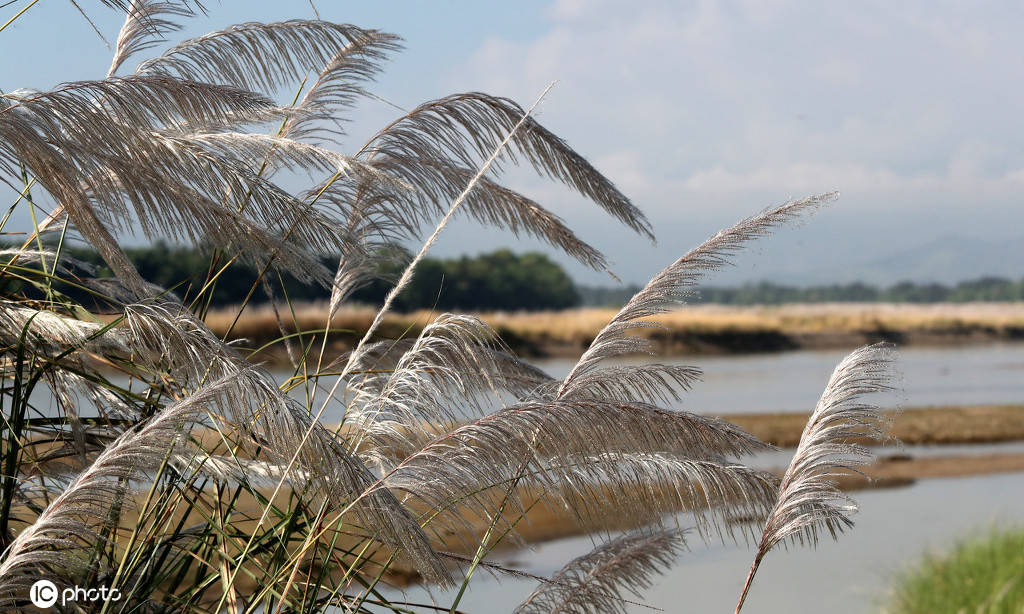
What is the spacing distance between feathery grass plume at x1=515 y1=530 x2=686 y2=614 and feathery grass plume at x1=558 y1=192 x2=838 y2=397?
47 cm

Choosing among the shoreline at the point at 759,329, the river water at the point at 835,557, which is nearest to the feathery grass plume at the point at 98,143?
the river water at the point at 835,557

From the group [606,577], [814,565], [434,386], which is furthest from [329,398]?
[814,565]

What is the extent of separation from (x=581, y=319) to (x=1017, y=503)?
713 inches

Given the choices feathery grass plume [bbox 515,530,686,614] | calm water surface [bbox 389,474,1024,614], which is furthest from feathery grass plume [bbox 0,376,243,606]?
calm water surface [bbox 389,474,1024,614]

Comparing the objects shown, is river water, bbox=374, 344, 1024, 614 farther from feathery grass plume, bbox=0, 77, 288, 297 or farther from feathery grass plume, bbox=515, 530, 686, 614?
feathery grass plume, bbox=0, 77, 288, 297

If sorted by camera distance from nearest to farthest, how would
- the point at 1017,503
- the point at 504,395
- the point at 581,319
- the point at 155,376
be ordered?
the point at 155,376
the point at 504,395
the point at 1017,503
the point at 581,319

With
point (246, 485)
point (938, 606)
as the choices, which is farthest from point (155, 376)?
point (938, 606)

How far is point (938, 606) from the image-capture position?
4.85 metres

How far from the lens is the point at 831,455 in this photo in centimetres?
194

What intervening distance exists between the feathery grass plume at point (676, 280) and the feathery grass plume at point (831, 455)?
1.19 feet

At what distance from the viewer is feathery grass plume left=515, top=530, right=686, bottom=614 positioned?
2158mm

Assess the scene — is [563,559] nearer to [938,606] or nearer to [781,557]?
[781,557]

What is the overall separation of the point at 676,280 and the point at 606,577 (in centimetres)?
73

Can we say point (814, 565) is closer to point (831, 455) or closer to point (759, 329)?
point (831, 455)
